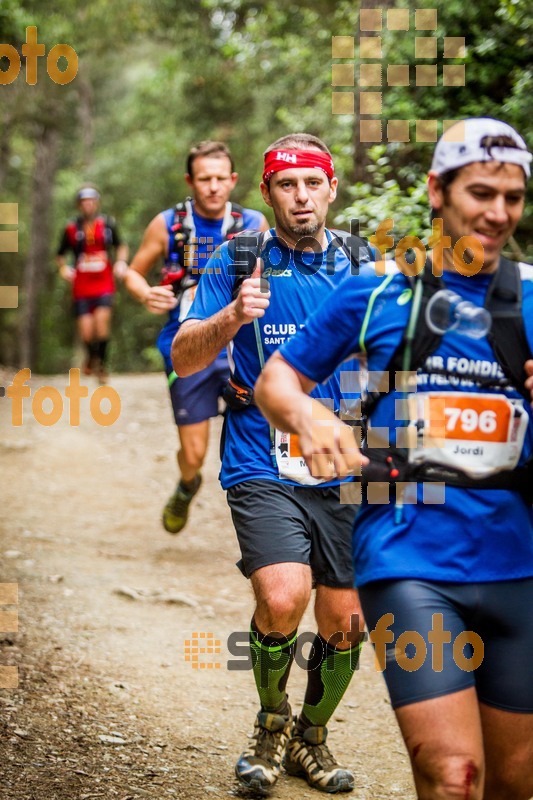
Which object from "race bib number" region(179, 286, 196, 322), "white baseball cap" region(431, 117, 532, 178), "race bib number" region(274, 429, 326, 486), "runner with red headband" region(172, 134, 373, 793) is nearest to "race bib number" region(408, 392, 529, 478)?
"white baseball cap" region(431, 117, 532, 178)

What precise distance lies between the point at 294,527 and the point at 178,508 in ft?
10.9

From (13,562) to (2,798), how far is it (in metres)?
3.62

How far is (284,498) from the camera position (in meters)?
4.07

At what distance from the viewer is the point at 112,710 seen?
4.89m

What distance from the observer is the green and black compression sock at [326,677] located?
13.9ft

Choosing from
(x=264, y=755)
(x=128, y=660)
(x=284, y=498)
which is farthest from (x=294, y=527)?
(x=128, y=660)

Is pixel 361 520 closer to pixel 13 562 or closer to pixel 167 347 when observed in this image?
pixel 167 347

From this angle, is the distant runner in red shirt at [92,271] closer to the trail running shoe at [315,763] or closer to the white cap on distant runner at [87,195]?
the white cap on distant runner at [87,195]

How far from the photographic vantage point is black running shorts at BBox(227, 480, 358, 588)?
3926mm

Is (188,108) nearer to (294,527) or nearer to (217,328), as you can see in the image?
(217,328)

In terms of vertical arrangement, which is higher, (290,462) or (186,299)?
(186,299)

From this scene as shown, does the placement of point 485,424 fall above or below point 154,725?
above

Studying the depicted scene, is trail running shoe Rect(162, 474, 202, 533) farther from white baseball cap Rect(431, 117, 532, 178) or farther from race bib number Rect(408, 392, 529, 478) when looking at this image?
white baseball cap Rect(431, 117, 532, 178)

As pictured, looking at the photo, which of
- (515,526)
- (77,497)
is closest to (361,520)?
(515,526)
